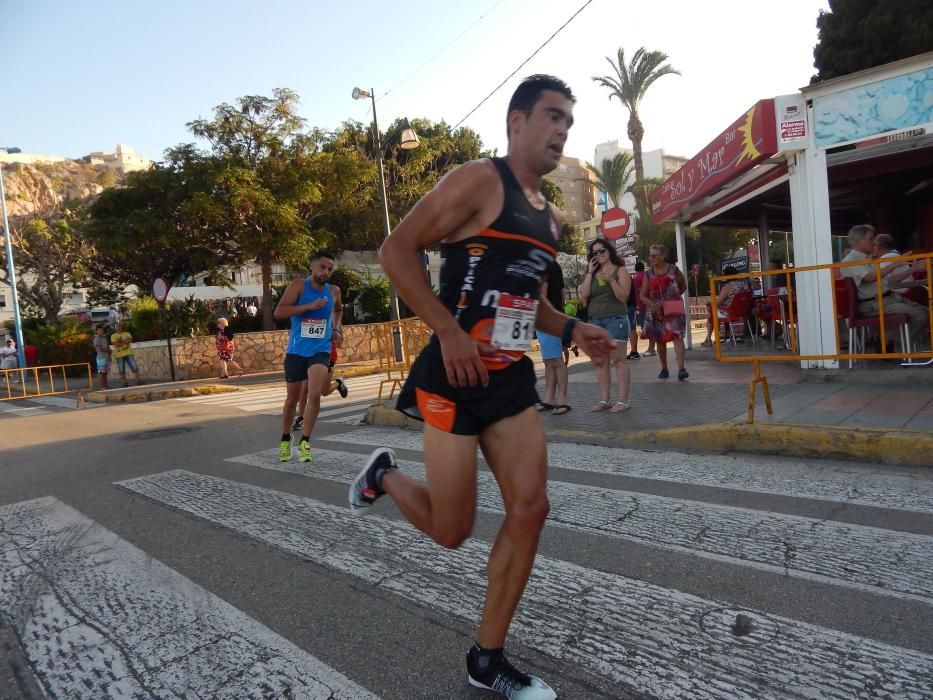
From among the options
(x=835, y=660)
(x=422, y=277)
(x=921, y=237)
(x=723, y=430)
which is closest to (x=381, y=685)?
(x=422, y=277)

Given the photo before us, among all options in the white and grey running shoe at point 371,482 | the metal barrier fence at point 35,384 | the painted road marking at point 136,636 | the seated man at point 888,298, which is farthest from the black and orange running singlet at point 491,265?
the metal barrier fence at point 35,384

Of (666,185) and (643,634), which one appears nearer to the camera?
(643,634)

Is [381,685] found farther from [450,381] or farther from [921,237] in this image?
[921,237]

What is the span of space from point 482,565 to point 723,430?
10.3 ft

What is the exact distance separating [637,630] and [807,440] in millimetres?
3318

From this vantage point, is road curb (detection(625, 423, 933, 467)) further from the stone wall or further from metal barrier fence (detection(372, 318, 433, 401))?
the stone wall

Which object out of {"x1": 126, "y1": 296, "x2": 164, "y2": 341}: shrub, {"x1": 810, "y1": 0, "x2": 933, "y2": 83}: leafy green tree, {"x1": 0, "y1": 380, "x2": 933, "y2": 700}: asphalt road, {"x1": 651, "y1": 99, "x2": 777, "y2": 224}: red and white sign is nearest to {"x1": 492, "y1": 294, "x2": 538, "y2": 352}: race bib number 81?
{"x1": 0, "y1": 380, "x2": 933, "y2": 700}: asphalt road

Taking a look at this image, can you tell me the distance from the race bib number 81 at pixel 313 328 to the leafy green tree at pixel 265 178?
14.0m

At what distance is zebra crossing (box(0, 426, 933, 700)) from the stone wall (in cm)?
1509

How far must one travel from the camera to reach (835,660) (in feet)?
7.11

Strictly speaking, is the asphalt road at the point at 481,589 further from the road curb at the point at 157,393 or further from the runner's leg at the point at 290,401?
the road curb at the point at 157,393

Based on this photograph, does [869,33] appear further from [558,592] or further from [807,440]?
[558,592]

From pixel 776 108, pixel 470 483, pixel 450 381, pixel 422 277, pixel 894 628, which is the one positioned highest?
pixel 776 108

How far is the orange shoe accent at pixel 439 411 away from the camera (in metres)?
2.08
